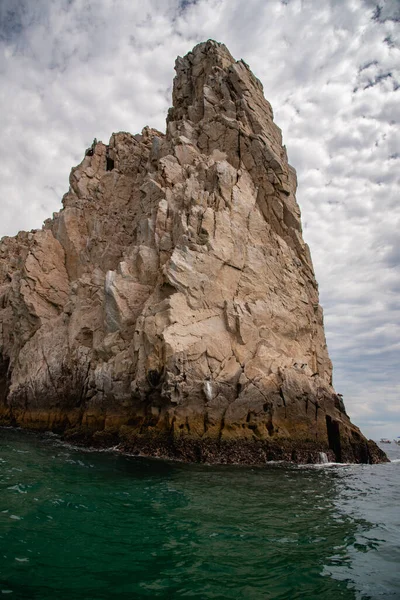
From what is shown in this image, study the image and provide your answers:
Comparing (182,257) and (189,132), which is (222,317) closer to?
(182,257)

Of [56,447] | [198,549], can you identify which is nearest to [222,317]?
[56,447]

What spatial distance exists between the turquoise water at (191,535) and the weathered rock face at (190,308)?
456 cm

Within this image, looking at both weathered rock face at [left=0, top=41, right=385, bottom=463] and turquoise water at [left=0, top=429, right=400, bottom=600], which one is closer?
turquoise water at [left=0, top=429, right=400, bottom=600]

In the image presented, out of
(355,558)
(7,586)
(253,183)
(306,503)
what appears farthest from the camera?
(253,183)

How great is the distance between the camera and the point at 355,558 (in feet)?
25.8

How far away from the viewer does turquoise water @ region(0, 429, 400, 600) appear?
6.43 metres

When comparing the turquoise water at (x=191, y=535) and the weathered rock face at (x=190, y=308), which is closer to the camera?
the turquoise water at (x=191, y=535)

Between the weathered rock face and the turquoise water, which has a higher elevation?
the weathered rock face

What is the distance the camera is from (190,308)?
23.4m

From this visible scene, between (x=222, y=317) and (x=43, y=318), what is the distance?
1837cm

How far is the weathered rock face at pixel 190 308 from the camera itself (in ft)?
66.2

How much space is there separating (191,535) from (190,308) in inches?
607

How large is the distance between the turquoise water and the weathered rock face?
180 inches

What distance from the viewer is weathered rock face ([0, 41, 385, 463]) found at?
20172mm
